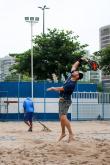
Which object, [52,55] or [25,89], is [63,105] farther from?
[52,55]

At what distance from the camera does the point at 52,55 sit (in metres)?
54.2

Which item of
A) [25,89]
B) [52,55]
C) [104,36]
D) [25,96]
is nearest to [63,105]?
[25,96]

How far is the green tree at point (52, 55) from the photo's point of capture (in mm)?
53688

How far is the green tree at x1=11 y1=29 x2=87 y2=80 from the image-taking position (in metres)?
53.7

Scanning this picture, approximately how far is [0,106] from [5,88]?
52.4 inches

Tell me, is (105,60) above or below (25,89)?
above

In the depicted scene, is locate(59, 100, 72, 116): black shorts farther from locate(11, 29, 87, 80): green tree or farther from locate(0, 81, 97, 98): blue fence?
locate(11, 29, 87, 80): green tree

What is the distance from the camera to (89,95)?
143ft

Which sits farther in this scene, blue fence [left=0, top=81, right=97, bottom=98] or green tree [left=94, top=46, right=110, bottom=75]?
green tree [left=94, top=46, right=110, bottom=75]

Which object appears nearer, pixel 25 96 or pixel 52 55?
pixel 25 96

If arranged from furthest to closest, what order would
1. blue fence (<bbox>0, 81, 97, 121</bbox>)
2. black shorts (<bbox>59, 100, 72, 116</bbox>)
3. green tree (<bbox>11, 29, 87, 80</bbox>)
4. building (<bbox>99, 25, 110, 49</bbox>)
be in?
1. building (<bbox>99, 25, 110, 49</bbox>)
2. green tree (<bbox>11, 29, 87, 80</bbox>)
3. blue fence (<bbox>0, 81, 97, 121</bbox>)
4. black shorts (<bbox>59, 100, 72, 116</bbox>)

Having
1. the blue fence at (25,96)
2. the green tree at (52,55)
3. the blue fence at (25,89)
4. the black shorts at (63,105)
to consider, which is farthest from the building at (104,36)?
the black shorts at (63,105)

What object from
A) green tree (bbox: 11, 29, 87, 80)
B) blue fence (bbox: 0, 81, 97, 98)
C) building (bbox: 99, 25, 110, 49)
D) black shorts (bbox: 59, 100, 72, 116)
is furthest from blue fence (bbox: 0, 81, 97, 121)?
building (bbox: 99, 25, 110, 49)

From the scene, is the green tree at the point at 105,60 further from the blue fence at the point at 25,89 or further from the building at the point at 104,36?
the building at the point at 104,36
